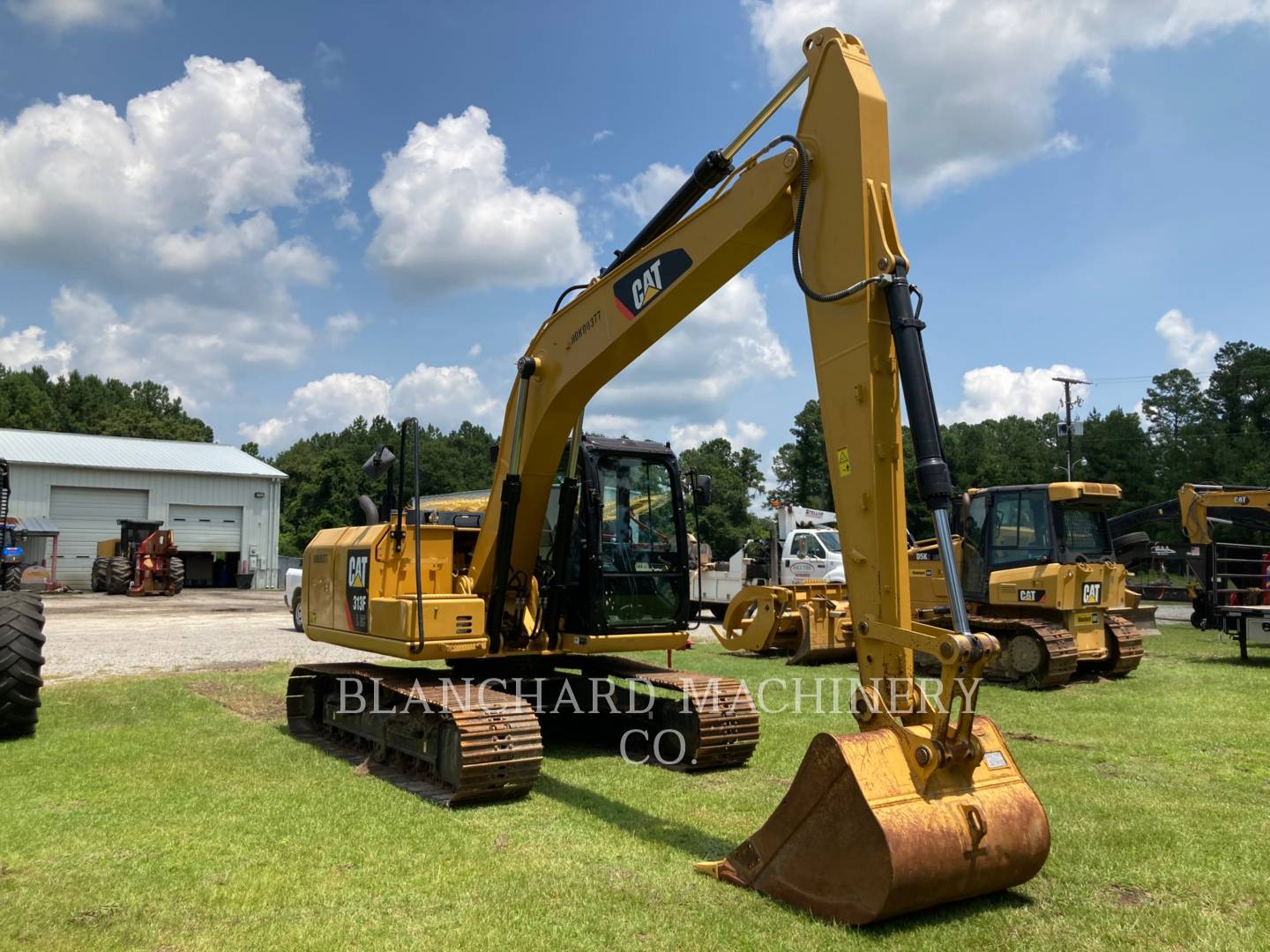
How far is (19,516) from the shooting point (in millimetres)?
37031

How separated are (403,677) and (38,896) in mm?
3532

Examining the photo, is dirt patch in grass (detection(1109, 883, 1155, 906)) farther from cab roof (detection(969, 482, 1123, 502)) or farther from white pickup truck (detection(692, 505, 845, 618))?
white pickup truck (detection(692, 505, 845, 618))

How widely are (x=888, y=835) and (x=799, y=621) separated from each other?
35.7 feet

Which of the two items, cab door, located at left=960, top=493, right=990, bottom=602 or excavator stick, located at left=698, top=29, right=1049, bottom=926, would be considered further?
cab door, located at left=960, top=493, right=990, bottom=602

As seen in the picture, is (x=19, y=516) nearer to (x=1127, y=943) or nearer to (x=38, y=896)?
(x=38, y=896)

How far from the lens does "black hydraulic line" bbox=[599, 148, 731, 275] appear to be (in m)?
6.23

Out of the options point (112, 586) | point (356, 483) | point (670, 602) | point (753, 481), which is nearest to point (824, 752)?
point (670, 602)

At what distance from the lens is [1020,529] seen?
539 inches

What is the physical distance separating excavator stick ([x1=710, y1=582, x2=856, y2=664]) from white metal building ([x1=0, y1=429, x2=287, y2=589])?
3284 cm

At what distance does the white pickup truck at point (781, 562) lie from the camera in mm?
19609

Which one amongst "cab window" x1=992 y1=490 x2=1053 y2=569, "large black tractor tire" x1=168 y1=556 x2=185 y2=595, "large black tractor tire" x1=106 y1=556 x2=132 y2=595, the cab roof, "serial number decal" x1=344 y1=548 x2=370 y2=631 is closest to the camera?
"serial number decal" x1=344 y1=548 x2=370 y2=631

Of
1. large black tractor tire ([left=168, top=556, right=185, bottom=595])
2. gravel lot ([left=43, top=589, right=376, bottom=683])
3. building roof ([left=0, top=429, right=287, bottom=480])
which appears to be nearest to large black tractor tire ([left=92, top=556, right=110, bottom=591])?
large black tractor tire ([left=168, top=556, right=185, bottom=595])

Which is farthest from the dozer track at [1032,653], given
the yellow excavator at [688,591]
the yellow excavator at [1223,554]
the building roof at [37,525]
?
the building roof at [37,525]

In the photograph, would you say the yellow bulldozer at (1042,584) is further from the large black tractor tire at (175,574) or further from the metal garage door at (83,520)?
the metal garage door at (83,520)
